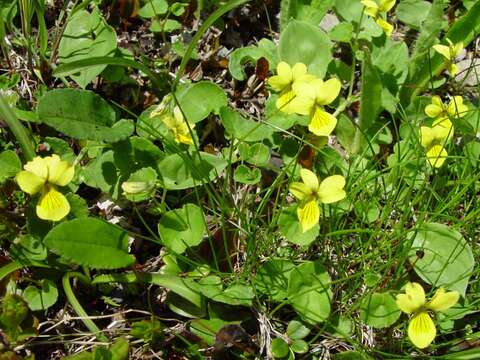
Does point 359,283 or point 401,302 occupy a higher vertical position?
point 401,302

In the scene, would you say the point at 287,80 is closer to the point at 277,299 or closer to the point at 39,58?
the point at 277,299

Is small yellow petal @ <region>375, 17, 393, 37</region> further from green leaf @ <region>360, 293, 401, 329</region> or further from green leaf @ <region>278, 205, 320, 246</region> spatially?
green leaf @ <region>360, 293, 401, 329</region>

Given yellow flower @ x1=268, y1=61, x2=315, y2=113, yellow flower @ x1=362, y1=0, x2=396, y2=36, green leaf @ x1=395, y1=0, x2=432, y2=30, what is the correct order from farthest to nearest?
green leaf @ x1=395, y1=0, x2=432, y2=30 < yellow flower @ x1=362, y1=0, x2=396, y2=36 < yellow flower @ x1=268, y1=61, x2=315, y2=113

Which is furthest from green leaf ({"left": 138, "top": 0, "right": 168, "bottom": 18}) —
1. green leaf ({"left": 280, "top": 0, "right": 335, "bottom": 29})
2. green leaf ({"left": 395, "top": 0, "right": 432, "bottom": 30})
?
green leaf ({"left": 395, "top": 0, "right": 432, "bottom": 30})

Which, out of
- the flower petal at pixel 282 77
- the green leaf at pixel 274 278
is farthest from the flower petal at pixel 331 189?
the flower petal at pixel 282 77

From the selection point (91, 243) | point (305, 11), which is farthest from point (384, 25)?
point (91, 243)

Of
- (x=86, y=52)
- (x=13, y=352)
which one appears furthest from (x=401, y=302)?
(x=86, y=52)
